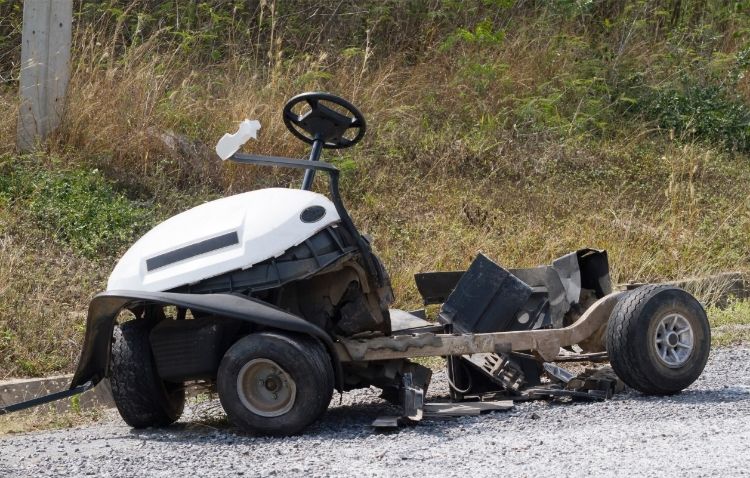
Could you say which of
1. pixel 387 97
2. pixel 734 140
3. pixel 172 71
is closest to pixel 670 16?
pixel 734 140

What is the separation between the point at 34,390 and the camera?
7938mm

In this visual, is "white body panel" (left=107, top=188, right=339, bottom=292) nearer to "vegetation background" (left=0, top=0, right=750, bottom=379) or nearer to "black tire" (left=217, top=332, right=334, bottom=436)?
"black tire" (left=217, top=332, right=334, bottom=436)

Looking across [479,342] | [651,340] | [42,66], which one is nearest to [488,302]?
[479,342]

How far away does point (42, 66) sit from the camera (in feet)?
35.8

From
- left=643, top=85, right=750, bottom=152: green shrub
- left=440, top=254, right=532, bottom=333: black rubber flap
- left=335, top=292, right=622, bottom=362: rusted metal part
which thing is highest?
left=643, top=85, right=750, bottom=152: green shrub

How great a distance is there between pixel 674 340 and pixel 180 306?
2589mm

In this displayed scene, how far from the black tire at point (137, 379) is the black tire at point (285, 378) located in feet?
1.52

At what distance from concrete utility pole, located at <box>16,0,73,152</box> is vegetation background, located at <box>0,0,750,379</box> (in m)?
0.13

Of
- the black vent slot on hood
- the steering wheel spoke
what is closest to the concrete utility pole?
the steering wheel spoke

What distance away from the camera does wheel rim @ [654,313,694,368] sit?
21.9ft

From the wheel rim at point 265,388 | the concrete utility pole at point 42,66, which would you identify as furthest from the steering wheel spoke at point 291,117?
the concrete utility pole at point 42,66

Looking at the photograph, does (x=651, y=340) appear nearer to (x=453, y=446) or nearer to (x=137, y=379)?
(x=453, y=446)

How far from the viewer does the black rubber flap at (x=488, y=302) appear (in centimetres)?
706

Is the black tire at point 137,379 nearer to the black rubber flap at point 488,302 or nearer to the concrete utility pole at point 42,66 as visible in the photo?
the black rubber flap at point 488,302
